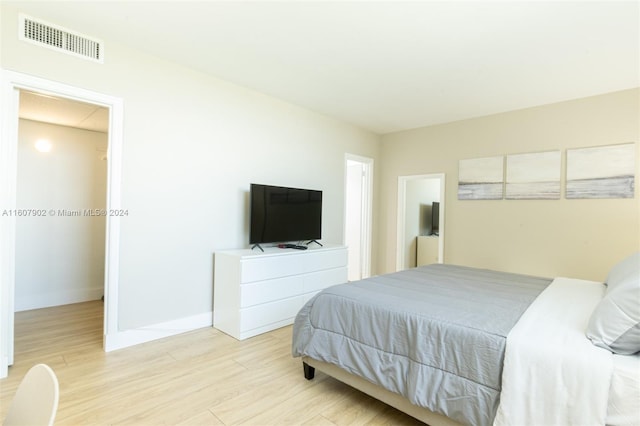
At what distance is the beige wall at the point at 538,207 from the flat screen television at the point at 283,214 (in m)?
2.05

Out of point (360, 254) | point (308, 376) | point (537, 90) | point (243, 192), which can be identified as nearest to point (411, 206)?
point (360, 254)

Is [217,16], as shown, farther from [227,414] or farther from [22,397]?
[227,414]

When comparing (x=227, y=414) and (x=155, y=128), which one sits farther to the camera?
(x=155, y=128)

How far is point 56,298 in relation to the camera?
4.00 meters

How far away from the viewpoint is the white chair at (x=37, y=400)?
31.4 inches

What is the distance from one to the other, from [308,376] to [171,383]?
0.98 m

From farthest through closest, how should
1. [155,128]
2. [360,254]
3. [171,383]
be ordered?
[360,254], [155,128], [171,383]

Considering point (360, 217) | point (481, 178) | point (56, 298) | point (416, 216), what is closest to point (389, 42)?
point (481, 178)

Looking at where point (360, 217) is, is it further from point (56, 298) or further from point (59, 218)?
point (56, 298)

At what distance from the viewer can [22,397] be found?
3.03 feet

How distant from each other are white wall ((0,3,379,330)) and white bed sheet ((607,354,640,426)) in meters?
3.15

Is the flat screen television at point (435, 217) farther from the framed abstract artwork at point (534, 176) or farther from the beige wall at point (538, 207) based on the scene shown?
the framed abstract artwork at point (534, 176)

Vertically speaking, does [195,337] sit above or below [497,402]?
below

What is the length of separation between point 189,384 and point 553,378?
85.8 inches
